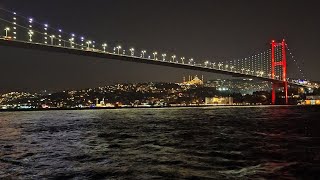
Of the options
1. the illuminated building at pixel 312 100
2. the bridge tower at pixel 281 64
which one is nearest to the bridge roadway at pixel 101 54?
the bridge tower at pixel 281 64

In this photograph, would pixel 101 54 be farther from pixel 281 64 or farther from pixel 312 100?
pixel 312 100

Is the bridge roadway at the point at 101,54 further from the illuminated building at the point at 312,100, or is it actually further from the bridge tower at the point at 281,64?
the illuminated building at the point at 312,100

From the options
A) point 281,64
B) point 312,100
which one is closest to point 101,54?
point 281,64

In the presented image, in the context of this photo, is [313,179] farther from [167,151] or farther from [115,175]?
[167,151]

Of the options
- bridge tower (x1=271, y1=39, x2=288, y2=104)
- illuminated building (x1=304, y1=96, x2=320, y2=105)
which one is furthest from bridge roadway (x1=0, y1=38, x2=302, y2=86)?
illuminated building (x1=304, y1=96, x2=320, y2=105)

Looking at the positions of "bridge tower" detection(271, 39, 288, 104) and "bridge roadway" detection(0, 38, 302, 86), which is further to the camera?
"bridge tower" detection(271, 39, 288, 104)

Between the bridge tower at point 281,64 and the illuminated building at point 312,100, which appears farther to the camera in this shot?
the illuminated building at point 312,100

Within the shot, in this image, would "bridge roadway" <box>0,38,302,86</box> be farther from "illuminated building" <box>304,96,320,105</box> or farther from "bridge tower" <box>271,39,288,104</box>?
"illuminated building" <box>304,96,320,105</box>

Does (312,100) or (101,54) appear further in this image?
(312,100)

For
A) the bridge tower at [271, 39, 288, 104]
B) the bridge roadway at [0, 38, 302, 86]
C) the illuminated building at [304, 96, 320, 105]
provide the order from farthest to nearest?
the illuminated building at [304, 96, 320, 105], the bridge tower at [271, 39, 288, 104], the bridge roadway at [0, 38, 302, 86]

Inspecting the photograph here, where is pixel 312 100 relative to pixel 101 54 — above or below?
below

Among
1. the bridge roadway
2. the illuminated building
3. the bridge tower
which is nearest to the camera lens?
the bridge roadway

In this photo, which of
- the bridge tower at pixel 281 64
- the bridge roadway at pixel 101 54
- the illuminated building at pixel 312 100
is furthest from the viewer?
the illuminated building at pixel 312 100
